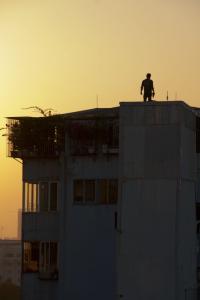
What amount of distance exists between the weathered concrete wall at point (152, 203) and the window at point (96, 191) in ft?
60.1

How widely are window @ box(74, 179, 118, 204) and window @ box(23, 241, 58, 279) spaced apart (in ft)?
10.2

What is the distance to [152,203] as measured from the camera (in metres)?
36.0

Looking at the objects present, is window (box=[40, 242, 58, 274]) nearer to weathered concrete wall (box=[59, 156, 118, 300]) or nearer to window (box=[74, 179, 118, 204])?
weathered concrete wall (box=[59, 156, 118, 300])

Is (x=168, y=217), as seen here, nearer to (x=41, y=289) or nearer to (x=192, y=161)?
(x=192, y=161)

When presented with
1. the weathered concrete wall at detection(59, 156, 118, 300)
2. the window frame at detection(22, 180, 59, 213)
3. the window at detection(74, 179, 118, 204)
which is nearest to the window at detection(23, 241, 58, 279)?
the weathered concrete wall at detection(59, 156, 118, 300)

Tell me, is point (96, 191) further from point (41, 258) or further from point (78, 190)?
point (41, 258)

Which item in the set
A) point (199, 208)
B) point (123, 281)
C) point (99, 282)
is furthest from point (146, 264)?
point (99, 282)

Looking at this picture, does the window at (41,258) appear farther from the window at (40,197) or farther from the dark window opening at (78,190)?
the dark window opening at (78,190)

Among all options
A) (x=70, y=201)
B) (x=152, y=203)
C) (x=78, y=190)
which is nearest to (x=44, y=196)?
(x=70, y=201)

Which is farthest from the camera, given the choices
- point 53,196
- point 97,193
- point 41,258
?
point 53,196

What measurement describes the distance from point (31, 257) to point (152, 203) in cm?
2246

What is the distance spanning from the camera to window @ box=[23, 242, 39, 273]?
5697 centimetres

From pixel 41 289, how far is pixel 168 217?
837 inches

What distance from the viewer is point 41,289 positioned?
55.8 m
